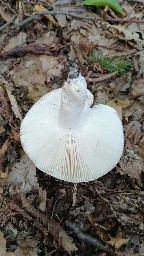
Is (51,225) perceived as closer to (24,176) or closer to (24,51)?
(24,176)

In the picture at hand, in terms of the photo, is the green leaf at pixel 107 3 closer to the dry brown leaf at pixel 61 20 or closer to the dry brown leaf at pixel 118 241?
the dry brown leaf at pixel 61 20

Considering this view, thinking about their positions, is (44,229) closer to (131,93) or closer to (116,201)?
(116,201)

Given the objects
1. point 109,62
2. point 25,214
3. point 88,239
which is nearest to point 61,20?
point 109,62

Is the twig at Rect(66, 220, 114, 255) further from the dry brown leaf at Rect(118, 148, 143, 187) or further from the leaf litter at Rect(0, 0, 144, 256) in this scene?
the dry brown leaf at Rect(118, 148, 143, 187)

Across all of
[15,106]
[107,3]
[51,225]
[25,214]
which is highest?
[107,3]

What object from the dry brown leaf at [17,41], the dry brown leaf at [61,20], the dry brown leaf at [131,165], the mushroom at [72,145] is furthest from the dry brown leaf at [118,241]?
the dry brown leaf at [61,20]

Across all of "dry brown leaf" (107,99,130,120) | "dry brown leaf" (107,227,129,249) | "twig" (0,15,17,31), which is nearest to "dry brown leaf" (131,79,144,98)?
"dry brown leaf" (107,99,130,120)

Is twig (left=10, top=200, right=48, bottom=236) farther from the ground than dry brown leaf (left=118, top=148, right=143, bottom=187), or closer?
farther from the ground
